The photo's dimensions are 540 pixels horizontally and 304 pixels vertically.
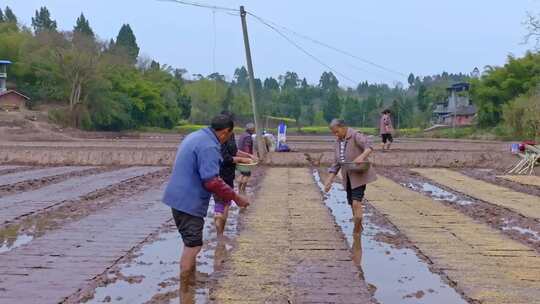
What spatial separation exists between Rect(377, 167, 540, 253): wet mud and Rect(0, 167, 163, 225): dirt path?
7236 millimetres

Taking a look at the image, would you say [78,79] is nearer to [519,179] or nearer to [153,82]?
[153,82]

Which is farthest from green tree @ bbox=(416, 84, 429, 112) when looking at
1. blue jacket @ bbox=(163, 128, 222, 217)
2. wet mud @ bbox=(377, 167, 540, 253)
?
blue jacket @ bbox=(163, 128, 222, 217)

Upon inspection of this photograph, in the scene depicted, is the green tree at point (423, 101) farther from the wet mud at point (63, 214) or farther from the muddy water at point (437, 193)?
the wet mud at point (63, 214)

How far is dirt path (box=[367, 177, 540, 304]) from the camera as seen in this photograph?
18.4ft

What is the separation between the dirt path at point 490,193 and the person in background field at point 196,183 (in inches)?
269

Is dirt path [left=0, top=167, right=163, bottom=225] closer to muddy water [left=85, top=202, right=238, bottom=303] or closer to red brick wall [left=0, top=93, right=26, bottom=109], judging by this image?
muddy water [left=85, top=202, right=238, bottom=303]

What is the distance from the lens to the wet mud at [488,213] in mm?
8555

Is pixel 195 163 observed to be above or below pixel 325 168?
above

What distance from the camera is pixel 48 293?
17.7 ft

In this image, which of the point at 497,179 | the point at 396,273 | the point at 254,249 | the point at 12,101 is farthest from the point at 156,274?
the point at 12,101

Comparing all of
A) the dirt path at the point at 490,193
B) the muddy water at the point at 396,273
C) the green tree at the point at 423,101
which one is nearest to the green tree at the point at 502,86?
the green tree at the point at 423,101

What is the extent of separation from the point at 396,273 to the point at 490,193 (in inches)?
317

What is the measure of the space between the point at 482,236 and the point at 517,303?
10.8ft

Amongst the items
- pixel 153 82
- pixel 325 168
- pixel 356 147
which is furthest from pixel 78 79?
pixel 356 147
